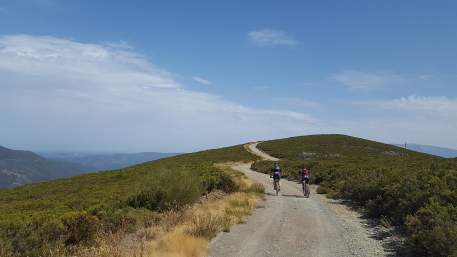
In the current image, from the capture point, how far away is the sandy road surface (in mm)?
11797

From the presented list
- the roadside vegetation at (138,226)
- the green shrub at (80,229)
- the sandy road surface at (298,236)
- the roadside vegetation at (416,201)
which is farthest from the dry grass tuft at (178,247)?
the roadside vegetation at (416,201)

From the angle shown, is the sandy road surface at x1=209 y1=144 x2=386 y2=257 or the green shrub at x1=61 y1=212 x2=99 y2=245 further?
the green shrub at x1=61 y1=212 x2=99 y2=245

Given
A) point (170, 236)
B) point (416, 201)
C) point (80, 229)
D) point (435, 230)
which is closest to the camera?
point (435, 230)

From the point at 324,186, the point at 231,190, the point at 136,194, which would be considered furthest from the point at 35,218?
the point at 324,186

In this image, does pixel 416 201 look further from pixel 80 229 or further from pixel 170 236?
pixel 80 229

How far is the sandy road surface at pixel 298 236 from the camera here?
11797mm

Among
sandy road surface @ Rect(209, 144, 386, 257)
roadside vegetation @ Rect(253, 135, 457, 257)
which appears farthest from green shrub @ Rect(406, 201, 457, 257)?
sandy road surface @ Rect(209, 144, 386, 257)

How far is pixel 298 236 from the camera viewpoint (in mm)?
13766

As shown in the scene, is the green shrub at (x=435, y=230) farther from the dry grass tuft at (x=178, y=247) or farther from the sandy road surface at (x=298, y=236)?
the dry grass tuft at (x=178, y=247)

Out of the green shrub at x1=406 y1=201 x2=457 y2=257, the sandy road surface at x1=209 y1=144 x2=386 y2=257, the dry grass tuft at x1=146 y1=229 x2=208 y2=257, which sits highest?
the green shrub at x1=406 y1=201 x2=457 y2=257

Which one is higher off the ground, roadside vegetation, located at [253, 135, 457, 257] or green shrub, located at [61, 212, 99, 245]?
roadside vegetation, located at [253, 135, 457, 257]

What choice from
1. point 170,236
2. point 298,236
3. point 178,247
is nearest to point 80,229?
point 170,236

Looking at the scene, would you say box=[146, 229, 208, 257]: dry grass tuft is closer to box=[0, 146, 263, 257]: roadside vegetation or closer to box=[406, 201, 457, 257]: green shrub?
box=[0, 146, 263, 257]: roadside vegetation

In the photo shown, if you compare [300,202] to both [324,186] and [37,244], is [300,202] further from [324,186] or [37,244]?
[37,244]
